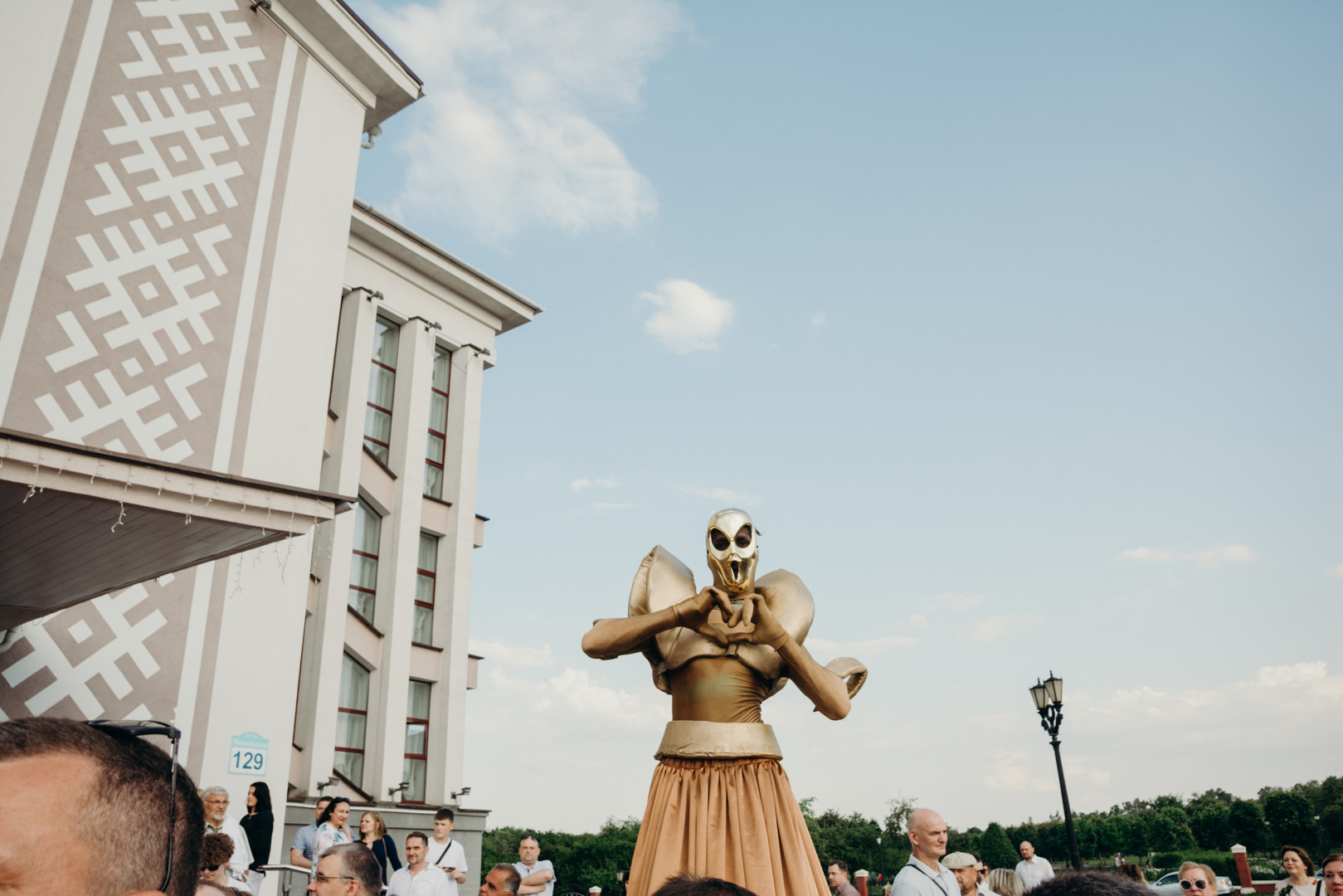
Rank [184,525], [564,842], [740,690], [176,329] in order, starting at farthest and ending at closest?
[564,842] → [176,329] → [184,525] → [740,690]

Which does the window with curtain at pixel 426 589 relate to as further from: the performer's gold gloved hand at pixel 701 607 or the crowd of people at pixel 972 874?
the performer's gold gloved hand at pixel 701 607

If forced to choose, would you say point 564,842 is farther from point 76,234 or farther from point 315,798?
point 76,234

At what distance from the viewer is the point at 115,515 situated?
7.37 m

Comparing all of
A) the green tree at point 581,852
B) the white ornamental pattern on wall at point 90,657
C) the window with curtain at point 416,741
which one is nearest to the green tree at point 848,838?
the green tree at point 581,852

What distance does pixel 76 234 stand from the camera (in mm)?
11938

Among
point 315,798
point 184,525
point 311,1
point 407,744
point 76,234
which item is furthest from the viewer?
point 407,744

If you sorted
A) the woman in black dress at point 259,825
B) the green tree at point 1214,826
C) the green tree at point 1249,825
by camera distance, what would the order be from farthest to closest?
the green tree at point 1214,826 → the green tree at point 1249,825 → the woman in black dress at point 259,825

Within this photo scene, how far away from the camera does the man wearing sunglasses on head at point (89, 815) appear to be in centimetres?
114

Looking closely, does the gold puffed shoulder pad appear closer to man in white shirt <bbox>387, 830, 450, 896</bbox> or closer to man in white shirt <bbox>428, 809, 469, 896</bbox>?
man in white shirt <bbox>387, 830, 450, 896</bbox>

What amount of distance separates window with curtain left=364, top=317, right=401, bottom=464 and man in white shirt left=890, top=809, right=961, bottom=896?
1711cm

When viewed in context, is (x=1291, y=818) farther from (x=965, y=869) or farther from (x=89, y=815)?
(x=89, y=815)

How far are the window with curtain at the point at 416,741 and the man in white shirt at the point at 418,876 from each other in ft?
41.1

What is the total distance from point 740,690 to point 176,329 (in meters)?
11.2

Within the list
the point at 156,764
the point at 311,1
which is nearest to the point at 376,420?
the point at 311,1
